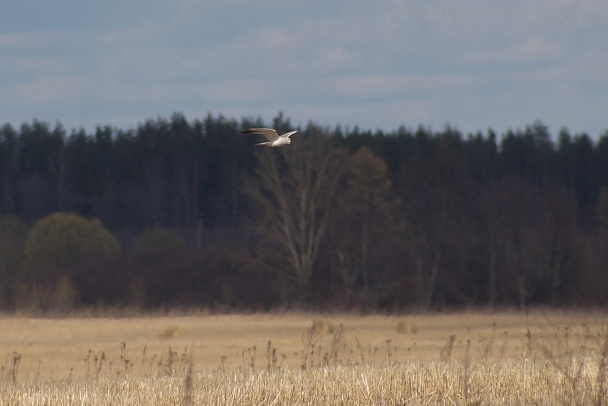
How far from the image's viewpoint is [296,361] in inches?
719

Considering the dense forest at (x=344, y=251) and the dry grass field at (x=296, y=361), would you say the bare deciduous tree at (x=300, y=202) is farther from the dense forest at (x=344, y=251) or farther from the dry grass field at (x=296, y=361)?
the dry grass field at (x=296, y=361)

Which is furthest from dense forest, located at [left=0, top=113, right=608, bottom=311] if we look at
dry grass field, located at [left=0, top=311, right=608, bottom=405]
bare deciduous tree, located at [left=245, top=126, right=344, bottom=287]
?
dry grass field, located at [left=0, top=311, right=608, bottom=405]

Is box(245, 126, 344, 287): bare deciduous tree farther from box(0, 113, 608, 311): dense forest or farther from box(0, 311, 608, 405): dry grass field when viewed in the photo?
box(0, 311, 608, 405): dry grass field

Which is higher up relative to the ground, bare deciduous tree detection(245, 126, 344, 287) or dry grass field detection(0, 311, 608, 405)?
bare deciduous tree detection(245, 126, 344, 287)

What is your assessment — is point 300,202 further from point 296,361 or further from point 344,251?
point 296,361

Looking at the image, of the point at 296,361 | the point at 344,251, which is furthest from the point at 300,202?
the point at 296,361

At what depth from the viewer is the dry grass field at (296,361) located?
10969mm

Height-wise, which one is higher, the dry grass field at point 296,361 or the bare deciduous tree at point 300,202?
the bare deciduous tree at point 300,202

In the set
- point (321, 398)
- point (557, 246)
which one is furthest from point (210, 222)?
point (321, 398)

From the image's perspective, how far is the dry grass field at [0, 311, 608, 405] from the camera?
11.0 m

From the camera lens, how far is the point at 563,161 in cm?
8912

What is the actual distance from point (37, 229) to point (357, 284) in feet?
64.5

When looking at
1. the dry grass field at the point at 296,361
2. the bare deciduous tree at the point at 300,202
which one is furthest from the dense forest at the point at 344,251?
the dry grass field at the point at 296,361

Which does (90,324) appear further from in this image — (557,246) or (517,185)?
(517,185)
